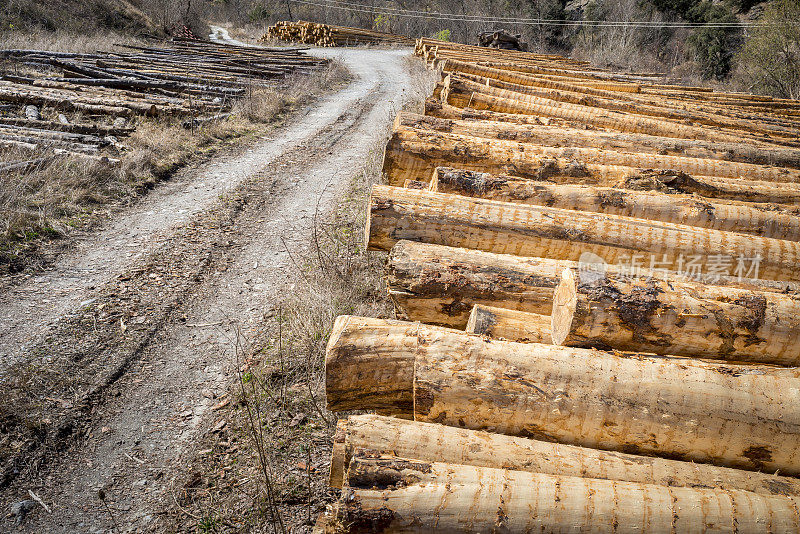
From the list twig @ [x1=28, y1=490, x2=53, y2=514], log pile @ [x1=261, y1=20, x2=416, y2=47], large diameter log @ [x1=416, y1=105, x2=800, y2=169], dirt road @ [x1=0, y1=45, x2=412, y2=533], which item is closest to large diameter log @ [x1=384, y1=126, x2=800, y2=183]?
large diameter log @ [x1=416, y1=105, x2=800, y2=169]

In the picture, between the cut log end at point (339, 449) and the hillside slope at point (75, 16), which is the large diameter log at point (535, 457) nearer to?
the cut log end at point (339, 449)

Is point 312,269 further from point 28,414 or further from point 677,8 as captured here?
point 677,8

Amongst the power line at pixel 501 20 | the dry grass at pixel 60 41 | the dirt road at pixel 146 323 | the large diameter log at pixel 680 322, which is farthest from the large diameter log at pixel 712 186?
the dry grass at pixel 60 41

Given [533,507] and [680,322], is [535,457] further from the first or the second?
[680,322]

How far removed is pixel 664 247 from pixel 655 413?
1.45m

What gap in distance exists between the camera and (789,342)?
7.45 ft

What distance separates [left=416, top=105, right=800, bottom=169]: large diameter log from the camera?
4.68 m

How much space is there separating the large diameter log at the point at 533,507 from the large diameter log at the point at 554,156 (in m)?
2.95

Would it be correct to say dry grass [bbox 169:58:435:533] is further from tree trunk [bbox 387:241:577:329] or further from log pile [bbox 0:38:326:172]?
log pile [bbox 0:38:326:172]

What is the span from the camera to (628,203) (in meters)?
3.47

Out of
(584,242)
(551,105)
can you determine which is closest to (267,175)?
(551,105)

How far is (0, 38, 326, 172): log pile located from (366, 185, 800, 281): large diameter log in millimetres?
7088

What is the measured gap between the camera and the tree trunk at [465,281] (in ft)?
9.05

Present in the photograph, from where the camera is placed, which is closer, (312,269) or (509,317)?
(509,317)
